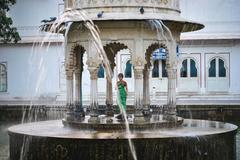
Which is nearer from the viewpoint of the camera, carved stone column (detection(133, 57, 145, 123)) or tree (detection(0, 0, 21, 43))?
carved stone column (detection(133, 57, 145, 123))

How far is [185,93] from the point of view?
32.4m

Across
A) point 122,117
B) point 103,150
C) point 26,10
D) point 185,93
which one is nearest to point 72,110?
point 122,117

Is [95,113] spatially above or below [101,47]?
below

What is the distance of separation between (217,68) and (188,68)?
1468mm

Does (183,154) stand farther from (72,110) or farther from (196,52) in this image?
(196,52)

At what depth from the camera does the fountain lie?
38.8 feet

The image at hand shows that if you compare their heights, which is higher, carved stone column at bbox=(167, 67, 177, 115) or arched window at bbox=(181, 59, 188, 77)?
arched window at bbox=(181, 59, 188, 77)

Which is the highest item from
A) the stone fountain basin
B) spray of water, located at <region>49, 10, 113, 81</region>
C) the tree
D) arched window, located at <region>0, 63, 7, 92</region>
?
the tree

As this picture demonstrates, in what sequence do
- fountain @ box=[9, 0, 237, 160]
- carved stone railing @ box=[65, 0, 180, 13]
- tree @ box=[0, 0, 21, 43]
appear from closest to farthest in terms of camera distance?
fountain @ box=[9, 0, 237, 160]
carved stone railing @ box=[65, 0, 180, 13]
tree @ box=[0, 0, 21, 43]

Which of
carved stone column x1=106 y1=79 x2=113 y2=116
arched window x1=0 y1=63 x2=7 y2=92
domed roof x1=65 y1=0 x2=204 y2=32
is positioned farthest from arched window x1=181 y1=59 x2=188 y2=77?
domed roof x1=65 y1=0 x2=204 y2=32

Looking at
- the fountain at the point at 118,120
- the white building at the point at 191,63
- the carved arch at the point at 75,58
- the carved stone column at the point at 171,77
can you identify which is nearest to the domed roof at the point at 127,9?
the fountain at the point at 118,120

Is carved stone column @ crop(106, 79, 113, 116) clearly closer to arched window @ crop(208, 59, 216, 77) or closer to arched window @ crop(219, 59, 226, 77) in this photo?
arched window @ crop(208, 59, 216, 77)

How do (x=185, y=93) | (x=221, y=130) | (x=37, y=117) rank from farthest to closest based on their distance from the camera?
(x=185, y=93) → (x=37, y=117) → (x=221, y=130)

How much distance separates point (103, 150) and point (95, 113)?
2.20 m
